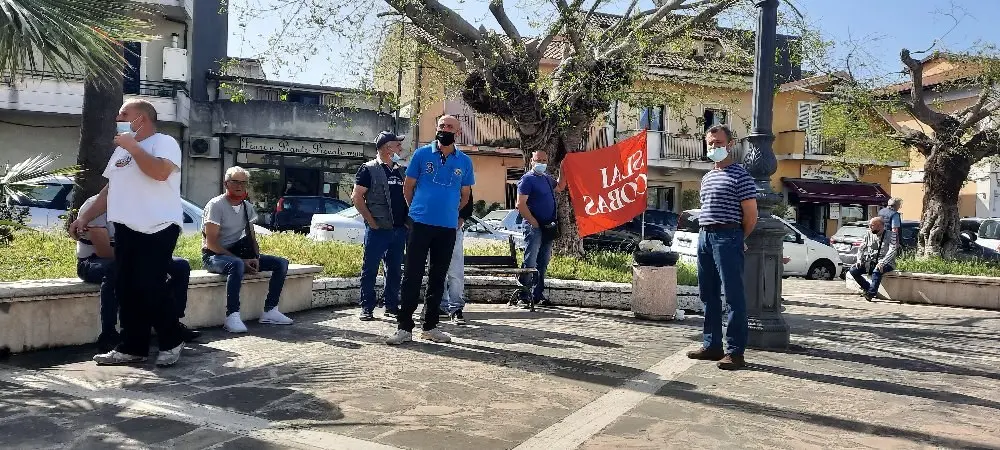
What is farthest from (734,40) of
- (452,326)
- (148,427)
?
(148,427)

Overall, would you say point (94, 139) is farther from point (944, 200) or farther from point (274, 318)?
point (944, 200)

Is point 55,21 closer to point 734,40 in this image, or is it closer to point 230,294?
point 230,294

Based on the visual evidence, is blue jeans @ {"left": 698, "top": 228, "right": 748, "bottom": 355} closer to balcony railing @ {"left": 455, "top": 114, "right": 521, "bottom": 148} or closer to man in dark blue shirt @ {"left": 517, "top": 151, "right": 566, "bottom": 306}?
man in dark blue shirt @ {"left": 517, "top": 151, "right": 566, "bottom": 306}

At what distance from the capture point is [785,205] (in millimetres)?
33906

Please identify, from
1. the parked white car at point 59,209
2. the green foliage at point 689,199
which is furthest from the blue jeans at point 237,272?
the green foliage at point 689,199

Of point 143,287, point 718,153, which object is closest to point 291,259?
point 143,287

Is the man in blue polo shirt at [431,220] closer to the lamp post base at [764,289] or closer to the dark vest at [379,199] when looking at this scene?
the dark vest at [379,199]

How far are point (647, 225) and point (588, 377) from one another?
17.6 m

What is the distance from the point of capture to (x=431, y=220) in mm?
6535

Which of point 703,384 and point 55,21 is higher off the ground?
point 55,21

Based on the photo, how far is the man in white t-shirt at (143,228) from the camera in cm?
514

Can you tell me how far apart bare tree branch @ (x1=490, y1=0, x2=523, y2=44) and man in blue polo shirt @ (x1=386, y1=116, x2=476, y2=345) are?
5.74m

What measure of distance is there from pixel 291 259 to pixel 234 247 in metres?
2.58

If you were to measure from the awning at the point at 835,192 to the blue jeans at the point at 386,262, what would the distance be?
2932cm
